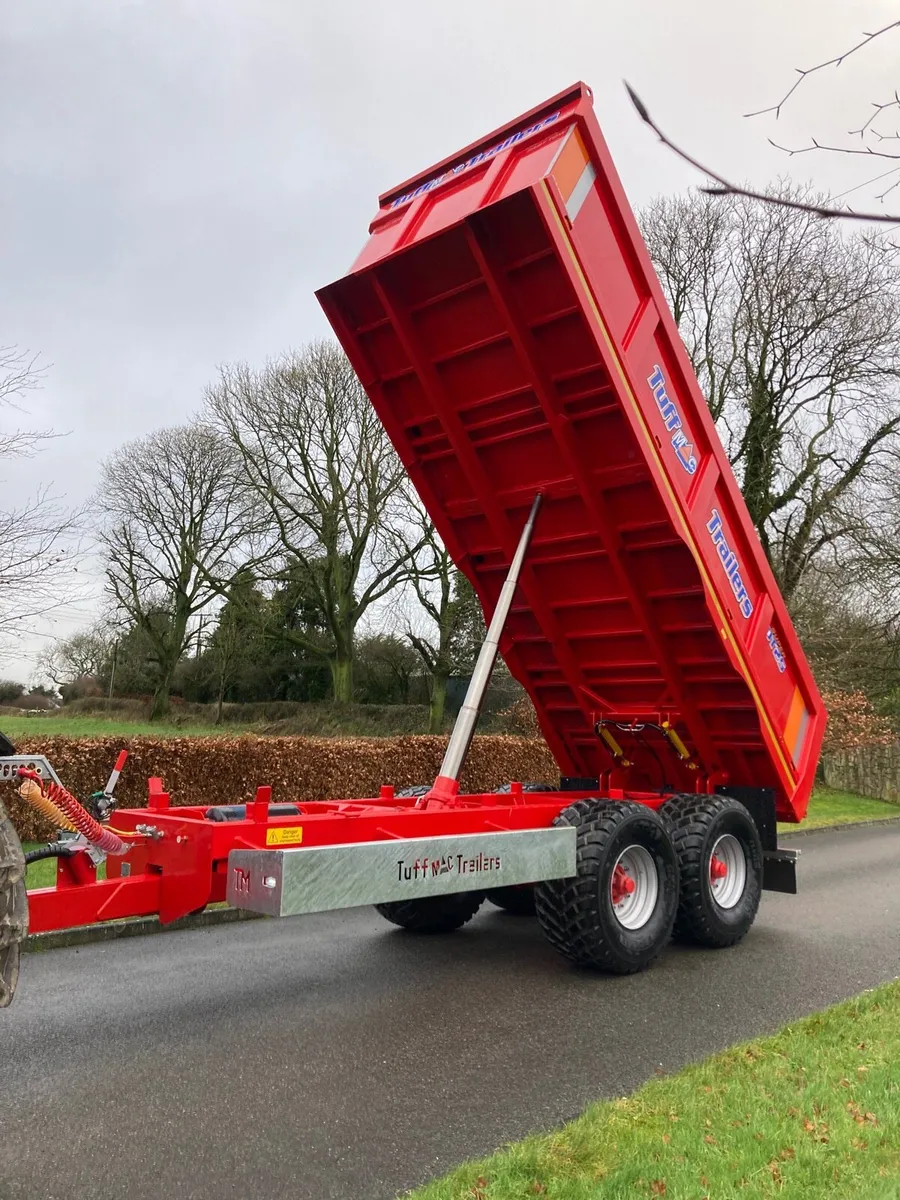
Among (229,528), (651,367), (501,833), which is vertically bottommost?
(501,833)

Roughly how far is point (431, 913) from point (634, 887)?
174 cm

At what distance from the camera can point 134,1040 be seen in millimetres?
4801

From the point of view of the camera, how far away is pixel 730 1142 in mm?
3418

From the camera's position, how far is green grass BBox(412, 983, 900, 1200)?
3.10 meters

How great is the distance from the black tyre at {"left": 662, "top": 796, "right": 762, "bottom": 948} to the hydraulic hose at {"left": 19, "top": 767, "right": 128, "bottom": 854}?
3.77m

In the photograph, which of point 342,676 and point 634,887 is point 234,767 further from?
point 342,676

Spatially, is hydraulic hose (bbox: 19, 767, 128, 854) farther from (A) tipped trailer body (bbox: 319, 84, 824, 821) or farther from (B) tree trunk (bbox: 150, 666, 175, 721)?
(B) tree trunk (bbox: 150, 666, 175, 721)

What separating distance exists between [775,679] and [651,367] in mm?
2532

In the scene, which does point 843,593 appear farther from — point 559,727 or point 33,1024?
point 33,1024

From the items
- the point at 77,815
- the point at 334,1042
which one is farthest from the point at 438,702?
the point at 77,815

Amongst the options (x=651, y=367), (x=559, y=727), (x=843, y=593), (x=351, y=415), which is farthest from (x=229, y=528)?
(x=651, y=367)

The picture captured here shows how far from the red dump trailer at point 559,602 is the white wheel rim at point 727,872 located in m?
0.02

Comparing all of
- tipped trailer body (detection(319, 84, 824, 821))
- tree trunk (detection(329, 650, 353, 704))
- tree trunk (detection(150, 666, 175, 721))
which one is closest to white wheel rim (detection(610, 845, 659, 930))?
tipped trailer body (detection(319, 84, 824, 821))

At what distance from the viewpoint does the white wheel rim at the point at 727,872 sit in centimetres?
681
